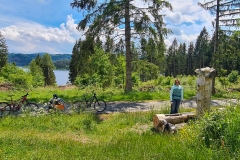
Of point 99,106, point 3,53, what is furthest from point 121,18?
point 3,53

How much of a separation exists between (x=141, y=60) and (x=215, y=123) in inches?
520

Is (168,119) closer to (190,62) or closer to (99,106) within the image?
(99,106)

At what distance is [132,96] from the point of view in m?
16.8

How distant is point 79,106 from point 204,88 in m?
7.11

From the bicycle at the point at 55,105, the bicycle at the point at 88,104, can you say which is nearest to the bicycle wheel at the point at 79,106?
the bicycle at the point at 88,104

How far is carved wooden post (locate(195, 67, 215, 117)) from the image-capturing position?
825 cm

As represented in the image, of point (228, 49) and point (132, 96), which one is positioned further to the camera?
point (228, 49)

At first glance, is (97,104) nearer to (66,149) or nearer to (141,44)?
(141,44)

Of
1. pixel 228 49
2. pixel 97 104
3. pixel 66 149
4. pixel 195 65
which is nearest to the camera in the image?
pixel 66 149

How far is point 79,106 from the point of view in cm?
1272

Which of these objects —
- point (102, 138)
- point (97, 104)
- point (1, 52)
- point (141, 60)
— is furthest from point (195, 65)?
point (102, 138)

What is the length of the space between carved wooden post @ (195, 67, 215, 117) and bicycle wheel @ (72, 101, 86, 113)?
6.47m

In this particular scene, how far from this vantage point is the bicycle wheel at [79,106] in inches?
488

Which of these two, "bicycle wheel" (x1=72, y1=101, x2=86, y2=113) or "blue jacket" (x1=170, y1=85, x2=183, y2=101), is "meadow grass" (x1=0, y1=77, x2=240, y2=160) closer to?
"blue jacket" (x1=170, y1=85, x2=183, y2=101)
